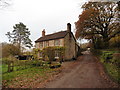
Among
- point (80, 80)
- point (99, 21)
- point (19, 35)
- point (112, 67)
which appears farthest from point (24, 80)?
point (19, 35)

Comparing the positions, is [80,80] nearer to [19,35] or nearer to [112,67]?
[112,67]

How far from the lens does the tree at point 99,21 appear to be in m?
17.2

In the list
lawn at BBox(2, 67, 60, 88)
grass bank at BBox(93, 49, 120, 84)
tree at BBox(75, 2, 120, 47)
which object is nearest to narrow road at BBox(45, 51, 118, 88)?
grass bank at BBox(93, 49, 120, 84)

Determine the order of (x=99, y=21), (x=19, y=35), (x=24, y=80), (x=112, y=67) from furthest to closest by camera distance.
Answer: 1. (x=19, y=35)
2. (x=99, y=21)
3. (x=112, y=67)
4. (x=24, y=80)

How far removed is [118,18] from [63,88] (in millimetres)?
18594

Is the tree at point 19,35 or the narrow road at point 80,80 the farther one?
the tree at point 19,35

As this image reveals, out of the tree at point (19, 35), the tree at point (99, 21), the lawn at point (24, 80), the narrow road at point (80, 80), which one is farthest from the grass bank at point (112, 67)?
the tree at point (19, 35)

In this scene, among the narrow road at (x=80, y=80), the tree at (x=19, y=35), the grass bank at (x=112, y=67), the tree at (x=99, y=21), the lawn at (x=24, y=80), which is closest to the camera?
the narrow road at (x=80, y=80)

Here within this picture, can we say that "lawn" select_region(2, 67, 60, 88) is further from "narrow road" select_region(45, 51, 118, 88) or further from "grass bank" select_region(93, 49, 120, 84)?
"grass bank" select_region(93, 49, 120, 84)

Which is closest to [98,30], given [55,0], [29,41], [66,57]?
[66,57]

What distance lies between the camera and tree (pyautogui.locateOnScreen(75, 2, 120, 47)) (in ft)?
56.5

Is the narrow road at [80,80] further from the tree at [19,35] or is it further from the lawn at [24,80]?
the tree at [19,35]

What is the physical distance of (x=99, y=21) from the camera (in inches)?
747

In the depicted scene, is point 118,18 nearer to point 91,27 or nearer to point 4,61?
point 91,27
